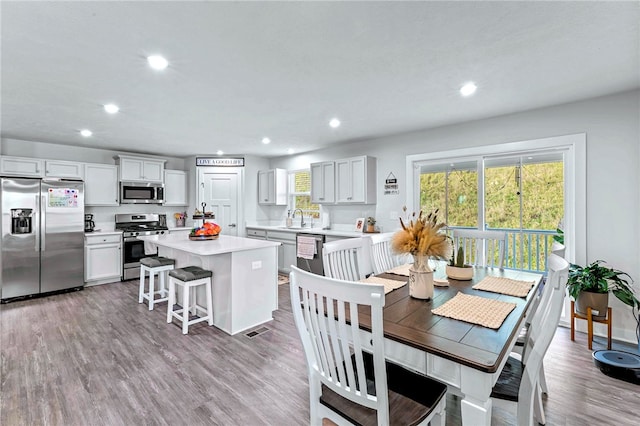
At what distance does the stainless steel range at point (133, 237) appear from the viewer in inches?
203

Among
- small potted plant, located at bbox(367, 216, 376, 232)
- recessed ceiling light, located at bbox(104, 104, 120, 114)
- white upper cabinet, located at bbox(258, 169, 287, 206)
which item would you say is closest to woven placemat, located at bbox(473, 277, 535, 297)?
small potted plant, located at bbox(367, 216, 376, 232)

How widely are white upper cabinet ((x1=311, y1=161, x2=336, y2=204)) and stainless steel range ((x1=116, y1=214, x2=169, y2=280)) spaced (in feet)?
9.48

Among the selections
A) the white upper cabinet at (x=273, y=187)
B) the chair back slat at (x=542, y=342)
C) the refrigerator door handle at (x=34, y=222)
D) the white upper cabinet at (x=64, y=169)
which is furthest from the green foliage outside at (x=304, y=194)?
the chair back slat at (x=542, y=342)

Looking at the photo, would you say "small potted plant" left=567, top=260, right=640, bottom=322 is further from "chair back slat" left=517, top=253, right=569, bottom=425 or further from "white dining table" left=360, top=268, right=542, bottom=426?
"chair back slat" left=517, top=253, right=569, bottom=425

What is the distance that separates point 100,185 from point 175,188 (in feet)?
4.32

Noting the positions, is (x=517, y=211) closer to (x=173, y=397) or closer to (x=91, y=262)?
(x=173, y=397)

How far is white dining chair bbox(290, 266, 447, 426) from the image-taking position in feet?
3.49

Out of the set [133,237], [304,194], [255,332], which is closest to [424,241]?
[255,332]

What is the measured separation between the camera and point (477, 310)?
154 cm

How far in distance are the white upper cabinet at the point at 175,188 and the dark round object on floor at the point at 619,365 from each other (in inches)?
267

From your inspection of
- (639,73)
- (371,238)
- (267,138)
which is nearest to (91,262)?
(267,138)

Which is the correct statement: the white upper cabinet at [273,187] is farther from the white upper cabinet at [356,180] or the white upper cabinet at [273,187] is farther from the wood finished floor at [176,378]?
the wood finished floor at [176,378]

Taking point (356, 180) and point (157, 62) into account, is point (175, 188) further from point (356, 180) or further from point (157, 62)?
point (157, 62)

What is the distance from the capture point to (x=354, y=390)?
3.87 ft
